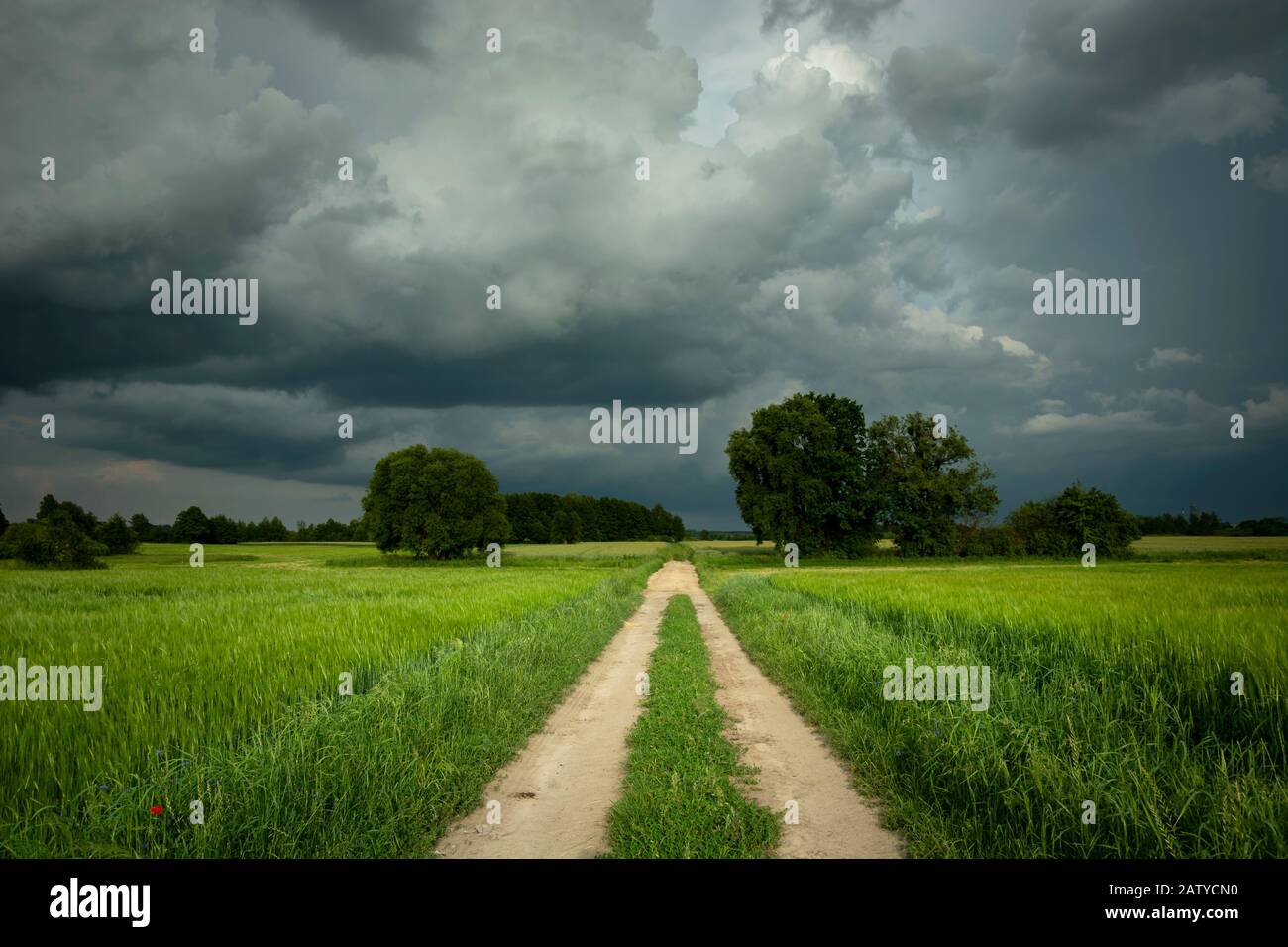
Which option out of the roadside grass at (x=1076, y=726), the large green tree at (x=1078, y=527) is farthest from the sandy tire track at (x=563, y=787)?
the large green tree at (x=1078, y=527)

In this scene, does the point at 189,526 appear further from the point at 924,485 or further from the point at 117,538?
the point at 924,485

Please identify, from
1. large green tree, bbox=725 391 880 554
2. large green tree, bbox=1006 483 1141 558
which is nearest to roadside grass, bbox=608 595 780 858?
large green tree, bbox=725 391 880 554

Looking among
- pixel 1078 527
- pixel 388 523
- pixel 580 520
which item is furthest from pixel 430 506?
pixel 580 520

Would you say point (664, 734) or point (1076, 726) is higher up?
point (1076, 726)

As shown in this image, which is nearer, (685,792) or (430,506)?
(685,792)

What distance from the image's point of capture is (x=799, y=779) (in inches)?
229

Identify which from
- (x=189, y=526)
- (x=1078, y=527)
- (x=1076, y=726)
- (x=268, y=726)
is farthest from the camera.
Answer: (x=189, y=526)

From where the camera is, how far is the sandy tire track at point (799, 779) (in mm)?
4496

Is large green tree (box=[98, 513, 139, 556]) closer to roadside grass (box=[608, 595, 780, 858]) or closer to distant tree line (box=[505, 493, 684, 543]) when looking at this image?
distant tree line (box=[505, 493, 684, 543])

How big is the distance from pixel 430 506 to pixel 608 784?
5699 centimetres

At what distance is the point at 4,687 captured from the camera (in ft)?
21.9

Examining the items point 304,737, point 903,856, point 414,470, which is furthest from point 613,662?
point 414,470

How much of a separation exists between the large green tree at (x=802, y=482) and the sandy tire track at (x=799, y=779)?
4086cm

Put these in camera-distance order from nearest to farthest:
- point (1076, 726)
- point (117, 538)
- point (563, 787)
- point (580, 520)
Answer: point (563, 787) → point (1076, 726) → point (117, 538) → point (580, 520)
